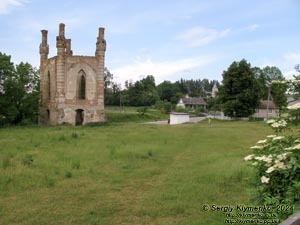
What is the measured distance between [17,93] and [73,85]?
561 cm

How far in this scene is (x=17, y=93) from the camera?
29.6m

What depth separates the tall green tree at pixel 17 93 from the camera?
28.6 meters

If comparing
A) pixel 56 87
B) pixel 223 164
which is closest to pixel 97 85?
pixel 56 87

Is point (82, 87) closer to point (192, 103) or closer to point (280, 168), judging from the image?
point (280, 168)

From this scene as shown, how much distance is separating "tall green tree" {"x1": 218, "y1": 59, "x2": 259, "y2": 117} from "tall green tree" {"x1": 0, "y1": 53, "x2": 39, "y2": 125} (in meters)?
26.3

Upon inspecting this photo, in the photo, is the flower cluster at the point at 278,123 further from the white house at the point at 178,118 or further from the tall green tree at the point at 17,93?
the white house at the point at 178,118

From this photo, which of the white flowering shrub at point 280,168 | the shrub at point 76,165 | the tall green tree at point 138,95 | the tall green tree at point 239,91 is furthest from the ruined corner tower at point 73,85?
the tall green tree at point 138,95

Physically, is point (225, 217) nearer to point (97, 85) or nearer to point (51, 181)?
point (51, 181)

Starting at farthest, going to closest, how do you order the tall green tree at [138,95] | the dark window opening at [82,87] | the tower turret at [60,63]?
the tall green tree at [138,95] → the dark window opening at [82,87] → the tower turret at [60,63]

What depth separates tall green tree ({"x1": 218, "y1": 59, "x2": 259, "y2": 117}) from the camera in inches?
1761

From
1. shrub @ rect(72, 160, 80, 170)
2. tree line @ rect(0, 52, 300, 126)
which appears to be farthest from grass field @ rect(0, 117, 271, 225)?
tree line @ rect(0, 52, 300, 126)

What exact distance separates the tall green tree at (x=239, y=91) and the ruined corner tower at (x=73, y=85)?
66.4ft

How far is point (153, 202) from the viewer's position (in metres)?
7.33

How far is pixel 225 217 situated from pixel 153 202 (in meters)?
1.75
